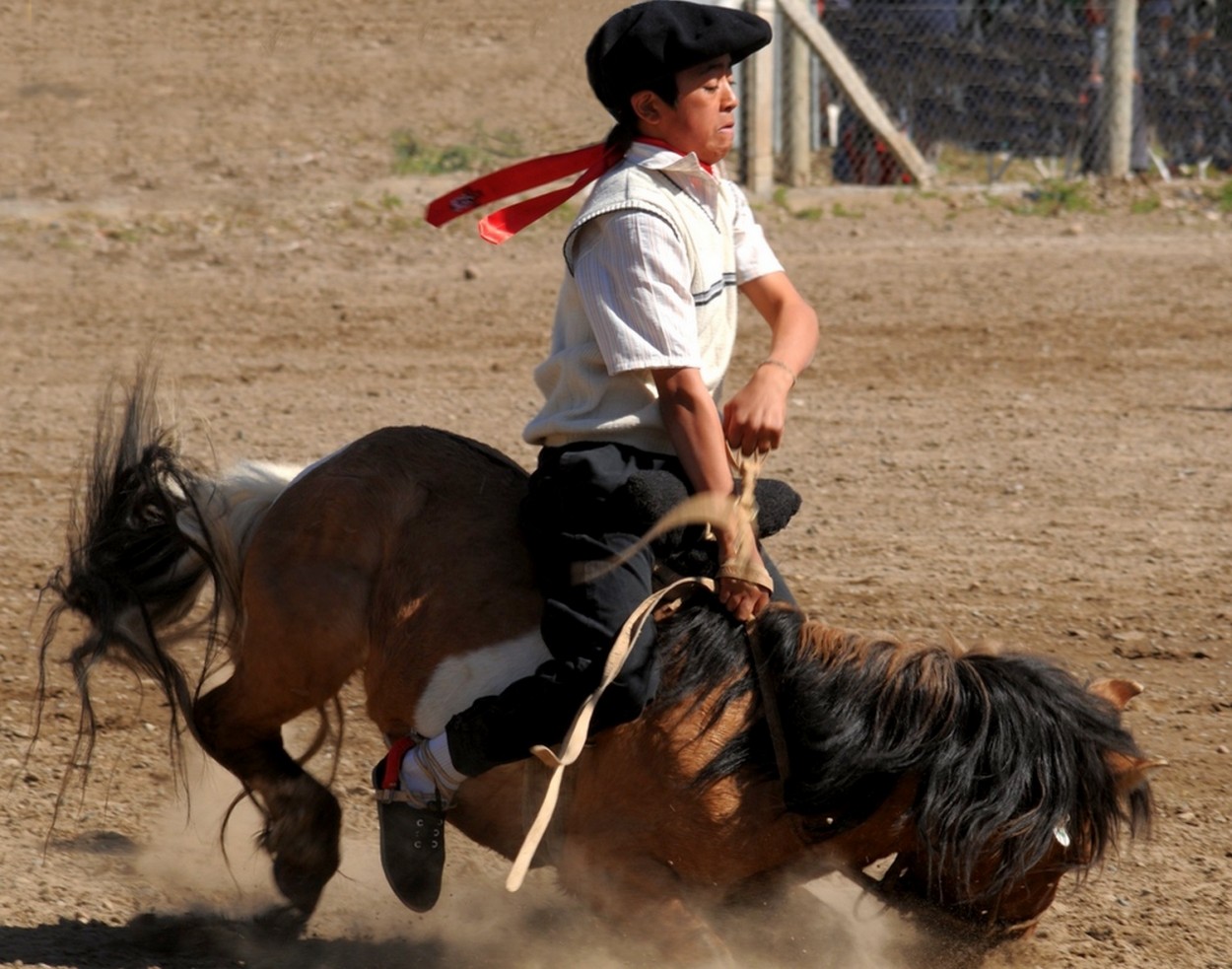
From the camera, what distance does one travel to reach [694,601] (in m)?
2.94

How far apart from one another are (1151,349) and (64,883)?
6.32m

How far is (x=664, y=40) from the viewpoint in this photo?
2.72m

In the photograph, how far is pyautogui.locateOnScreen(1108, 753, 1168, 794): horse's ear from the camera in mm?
2645

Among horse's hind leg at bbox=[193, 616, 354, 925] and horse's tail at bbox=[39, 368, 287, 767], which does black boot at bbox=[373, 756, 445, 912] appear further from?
horse's tail at bbox=[39, 368, 287, 767]

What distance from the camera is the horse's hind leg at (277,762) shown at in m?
3.22

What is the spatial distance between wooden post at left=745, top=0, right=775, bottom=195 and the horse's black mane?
8.89 metres

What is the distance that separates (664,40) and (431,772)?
1421 mm

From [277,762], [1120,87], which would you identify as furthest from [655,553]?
[1120,87]

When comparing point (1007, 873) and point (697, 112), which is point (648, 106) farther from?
point (1007, 873)

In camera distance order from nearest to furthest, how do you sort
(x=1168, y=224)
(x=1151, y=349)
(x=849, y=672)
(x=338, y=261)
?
(x=849, y=672) < (x=1151, y=349) < (x=338, y=261) < (x=1168, y=224)

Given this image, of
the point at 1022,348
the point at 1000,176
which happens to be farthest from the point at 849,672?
the point at 1000,176

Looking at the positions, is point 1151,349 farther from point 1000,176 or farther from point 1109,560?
point 1000,176

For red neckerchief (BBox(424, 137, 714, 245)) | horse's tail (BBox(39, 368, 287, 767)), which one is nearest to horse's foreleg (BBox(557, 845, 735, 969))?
horse's tail (BBox(39, 368, 287, 767))

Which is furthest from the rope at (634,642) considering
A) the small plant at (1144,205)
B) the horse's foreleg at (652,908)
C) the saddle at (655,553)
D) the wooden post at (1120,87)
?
the wooden post at (1120,87)
